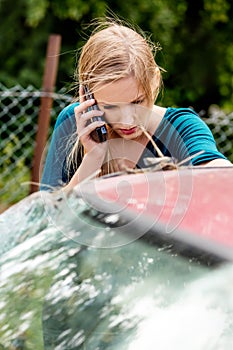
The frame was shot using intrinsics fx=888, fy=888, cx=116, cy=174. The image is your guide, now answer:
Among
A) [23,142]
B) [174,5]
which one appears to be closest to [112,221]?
[23,142]

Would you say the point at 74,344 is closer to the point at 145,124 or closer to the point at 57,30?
the point at 145,124

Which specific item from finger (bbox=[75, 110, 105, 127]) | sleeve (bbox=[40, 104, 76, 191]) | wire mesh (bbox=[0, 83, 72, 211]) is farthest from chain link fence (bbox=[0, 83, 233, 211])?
finger (bbox=[75, 110, 105, 127])

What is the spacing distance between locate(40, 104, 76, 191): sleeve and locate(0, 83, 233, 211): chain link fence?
344 cm

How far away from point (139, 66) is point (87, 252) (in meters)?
0.55

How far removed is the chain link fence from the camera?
19.2 feet

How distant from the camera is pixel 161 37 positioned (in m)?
6.99

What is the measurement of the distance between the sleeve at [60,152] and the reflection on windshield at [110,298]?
0.40 metres

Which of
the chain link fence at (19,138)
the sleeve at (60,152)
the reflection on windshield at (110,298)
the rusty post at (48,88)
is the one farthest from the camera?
the chain link fence at (19,138)

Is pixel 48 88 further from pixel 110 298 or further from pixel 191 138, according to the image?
pixel 110 298

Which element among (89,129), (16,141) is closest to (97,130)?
(89,129)

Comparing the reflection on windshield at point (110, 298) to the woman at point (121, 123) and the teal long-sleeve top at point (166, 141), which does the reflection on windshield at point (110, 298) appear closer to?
the woman at point (121, 123)

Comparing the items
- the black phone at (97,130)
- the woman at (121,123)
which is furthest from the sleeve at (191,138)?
the black phone at (97,130)

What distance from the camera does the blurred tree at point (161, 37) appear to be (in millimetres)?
6656

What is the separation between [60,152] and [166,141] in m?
0.27
